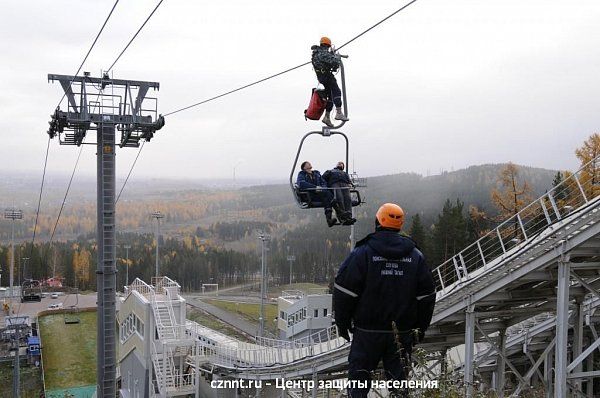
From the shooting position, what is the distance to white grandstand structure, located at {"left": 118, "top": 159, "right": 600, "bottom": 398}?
9469 mm

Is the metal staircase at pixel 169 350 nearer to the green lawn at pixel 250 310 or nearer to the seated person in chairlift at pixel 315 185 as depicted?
the seated person in chairlift at pixel 315 185

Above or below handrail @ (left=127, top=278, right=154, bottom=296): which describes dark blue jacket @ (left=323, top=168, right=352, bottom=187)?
above

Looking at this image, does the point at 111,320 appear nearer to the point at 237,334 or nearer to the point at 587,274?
the point at 587,274

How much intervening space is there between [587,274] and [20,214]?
36474mm

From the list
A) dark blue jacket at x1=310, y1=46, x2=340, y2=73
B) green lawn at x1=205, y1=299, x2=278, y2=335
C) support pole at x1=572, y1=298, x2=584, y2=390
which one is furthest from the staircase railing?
green lawn at x1=205, y1=299, x2=278, y2=335

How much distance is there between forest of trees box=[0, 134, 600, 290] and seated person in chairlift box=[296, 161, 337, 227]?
20.1m

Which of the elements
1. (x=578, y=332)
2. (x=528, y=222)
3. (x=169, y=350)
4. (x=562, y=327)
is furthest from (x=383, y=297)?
(x=169, y=350)

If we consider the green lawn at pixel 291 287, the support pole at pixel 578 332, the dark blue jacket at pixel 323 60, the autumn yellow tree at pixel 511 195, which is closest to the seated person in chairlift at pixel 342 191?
the dark blue jacket at pixel 323 60

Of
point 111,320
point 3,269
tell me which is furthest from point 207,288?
point 111,320

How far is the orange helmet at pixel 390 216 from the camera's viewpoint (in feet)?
15.2

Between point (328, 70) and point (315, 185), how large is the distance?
66.4 inches

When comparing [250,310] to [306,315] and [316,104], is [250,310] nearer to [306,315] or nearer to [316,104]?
[306,315]

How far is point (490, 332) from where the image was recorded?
13242mm

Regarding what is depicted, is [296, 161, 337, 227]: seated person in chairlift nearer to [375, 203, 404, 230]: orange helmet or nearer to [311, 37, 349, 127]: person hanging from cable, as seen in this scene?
[311, 37, 349, 127]: person hanging from cable
